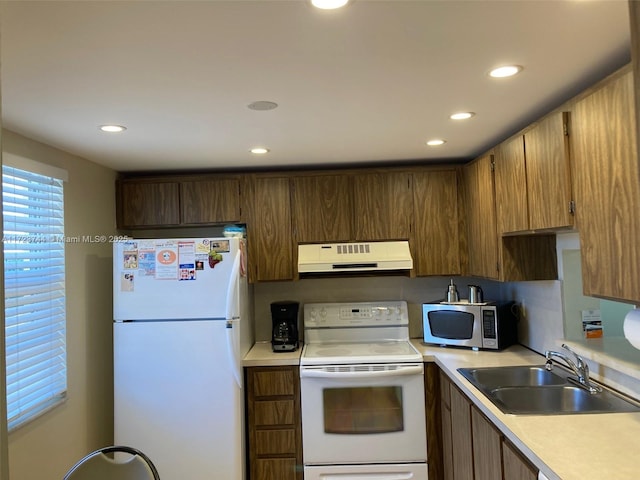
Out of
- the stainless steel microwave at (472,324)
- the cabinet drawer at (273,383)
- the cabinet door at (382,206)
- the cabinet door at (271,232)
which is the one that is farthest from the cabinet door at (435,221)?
the cabinet drawer at (273,383)

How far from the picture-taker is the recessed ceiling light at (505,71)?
1.67 m

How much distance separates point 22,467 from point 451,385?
219 centimetres

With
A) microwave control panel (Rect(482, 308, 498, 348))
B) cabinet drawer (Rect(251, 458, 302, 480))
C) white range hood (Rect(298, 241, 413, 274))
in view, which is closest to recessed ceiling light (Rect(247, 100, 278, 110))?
white range hood (Rect(298, 241, 413, 274))

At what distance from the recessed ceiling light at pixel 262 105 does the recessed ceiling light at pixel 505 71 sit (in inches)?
33.8

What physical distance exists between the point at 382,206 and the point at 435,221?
39 centimetres

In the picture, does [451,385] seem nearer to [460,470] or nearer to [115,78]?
[460,470]

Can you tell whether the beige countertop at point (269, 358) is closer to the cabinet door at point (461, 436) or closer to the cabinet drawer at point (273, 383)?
the cabinet drawer at point (273, 383)

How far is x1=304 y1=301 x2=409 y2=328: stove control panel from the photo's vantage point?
349 cm

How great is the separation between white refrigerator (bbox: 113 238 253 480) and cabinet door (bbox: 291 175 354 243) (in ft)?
2.22

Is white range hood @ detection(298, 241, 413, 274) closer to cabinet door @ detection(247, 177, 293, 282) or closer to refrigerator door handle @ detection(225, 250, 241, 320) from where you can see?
cabinet door @ detection(247, 177, 293, 282)

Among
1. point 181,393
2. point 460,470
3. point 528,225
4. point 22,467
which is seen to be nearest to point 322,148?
point 528,225

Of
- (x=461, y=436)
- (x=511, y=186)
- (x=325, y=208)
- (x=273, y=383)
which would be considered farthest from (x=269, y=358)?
(x=511, y=186)

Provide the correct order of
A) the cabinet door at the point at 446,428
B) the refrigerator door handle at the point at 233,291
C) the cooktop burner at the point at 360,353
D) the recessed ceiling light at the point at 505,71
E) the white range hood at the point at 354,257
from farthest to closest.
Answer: the white range hood at the point at 354,257
the cooktop burner at the point at 360,353
the refrigerator door handle at the point at 233,291
the cabinet door at the point at 446,428
the recessed ceiling light at the point at 505,71

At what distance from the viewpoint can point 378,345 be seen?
3.33 metres
